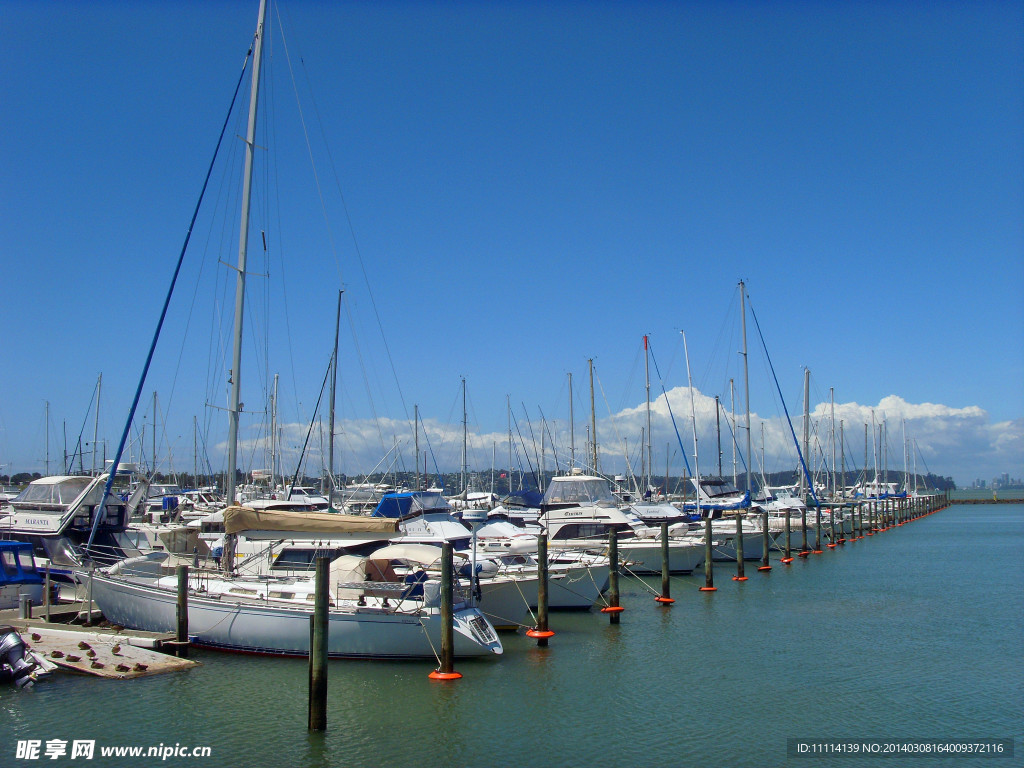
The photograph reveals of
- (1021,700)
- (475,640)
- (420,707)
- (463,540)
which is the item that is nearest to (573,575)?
(463,540)

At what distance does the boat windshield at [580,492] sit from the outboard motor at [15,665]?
28035 mm

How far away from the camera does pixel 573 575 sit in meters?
27.6

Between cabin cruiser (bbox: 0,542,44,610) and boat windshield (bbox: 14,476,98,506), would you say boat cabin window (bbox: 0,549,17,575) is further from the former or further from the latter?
boat windshield (bbox: 14,476,98,506)

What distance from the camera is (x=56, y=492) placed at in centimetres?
3116

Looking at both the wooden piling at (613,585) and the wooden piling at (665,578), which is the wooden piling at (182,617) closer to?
the wooden piling at (613,585)

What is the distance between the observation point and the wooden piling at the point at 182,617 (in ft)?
65.7

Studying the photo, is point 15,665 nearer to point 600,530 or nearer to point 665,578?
point 665,578

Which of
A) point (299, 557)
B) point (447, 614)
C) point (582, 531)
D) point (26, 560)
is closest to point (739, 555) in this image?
point (582, 531)

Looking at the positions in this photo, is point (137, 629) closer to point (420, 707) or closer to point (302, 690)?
point (302, 690)

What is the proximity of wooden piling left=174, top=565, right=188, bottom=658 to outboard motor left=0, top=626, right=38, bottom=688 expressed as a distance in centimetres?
317

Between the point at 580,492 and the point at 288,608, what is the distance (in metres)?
24.6

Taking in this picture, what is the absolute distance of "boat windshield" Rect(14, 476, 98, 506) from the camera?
31062mm

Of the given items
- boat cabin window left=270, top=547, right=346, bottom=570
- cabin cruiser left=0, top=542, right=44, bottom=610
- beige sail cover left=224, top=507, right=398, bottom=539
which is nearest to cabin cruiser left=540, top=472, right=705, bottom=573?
boat cabin window left=270, top=547, right=346, bottom=570

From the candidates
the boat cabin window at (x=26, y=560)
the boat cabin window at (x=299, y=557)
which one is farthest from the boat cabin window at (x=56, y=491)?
the boat cabin window at (x=299, y=557)
